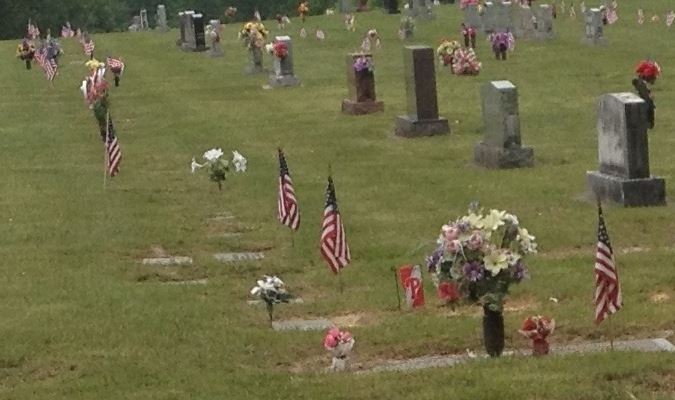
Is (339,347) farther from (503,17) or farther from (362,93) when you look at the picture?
(503,17)

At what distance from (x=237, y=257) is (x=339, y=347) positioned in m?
5.81

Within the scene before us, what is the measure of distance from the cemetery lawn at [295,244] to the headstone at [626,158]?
0.32 m

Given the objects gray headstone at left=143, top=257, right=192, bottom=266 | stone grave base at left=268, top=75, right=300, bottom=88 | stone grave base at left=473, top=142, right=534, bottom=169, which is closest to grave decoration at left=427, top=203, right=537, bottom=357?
gray headstone at left=143, top=257, right=192, bottom=266

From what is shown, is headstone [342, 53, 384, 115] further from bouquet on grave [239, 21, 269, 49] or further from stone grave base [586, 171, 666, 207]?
stone grave base [586, 171, 666, 207]

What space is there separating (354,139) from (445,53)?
39.4 feet

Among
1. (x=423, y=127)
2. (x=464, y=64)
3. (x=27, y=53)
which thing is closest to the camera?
(x=423, y=127)

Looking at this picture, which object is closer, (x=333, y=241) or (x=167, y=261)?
(x=333, y=241)

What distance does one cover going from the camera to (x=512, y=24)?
49.2m

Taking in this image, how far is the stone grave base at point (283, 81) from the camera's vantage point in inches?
1519

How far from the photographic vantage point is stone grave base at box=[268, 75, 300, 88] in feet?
127

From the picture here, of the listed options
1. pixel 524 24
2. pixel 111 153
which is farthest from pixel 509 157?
pixel 524 24

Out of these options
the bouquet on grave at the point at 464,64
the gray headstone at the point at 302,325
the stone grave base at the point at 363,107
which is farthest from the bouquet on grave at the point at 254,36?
the gray headstone at the point at 302,325

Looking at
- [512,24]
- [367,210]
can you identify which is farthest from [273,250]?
[512,24]

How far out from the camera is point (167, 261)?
1702 cm
